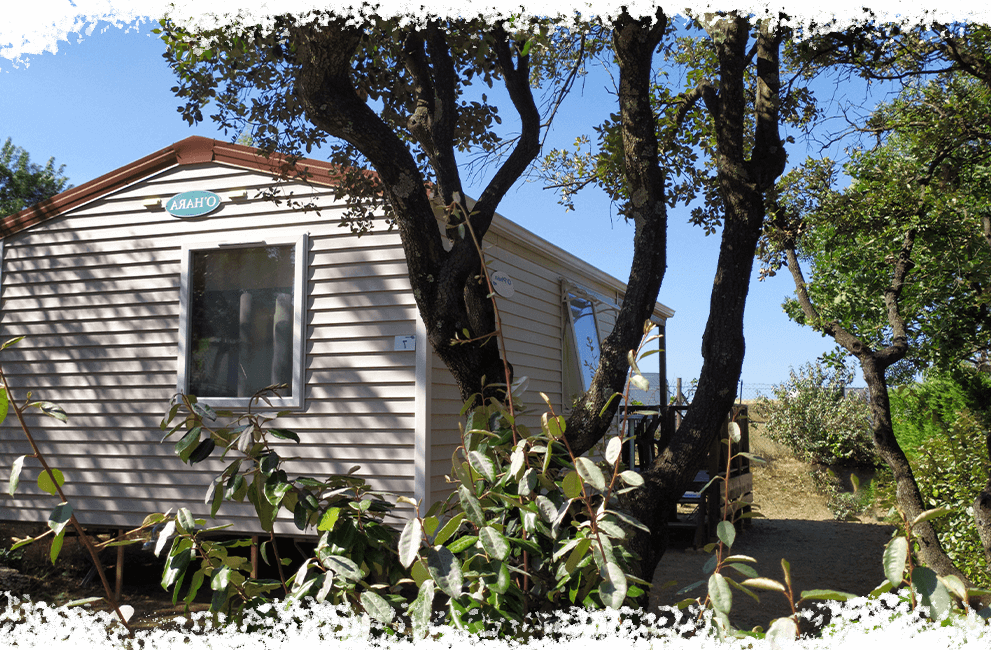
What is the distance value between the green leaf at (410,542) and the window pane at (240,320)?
4.23 m

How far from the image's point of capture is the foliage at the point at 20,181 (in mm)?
19031

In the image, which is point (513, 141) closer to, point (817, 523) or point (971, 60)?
point (971, 60)

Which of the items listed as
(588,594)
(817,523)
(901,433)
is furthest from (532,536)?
(901,433)

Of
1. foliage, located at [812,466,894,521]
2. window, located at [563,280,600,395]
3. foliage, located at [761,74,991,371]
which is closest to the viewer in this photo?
foliage, located at [761,74,991,371]

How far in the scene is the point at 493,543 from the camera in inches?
63.7

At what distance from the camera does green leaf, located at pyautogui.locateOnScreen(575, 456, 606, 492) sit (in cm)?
152

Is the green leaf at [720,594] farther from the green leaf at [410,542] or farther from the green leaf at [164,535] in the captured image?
the green leaf at [164,535]

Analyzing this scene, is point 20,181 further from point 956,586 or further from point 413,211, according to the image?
point 956,586

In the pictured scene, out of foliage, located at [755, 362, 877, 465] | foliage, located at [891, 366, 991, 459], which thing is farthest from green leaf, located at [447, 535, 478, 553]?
foliage, located at [755, 362, 877, 465]

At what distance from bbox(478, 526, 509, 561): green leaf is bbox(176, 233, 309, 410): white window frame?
4.02m

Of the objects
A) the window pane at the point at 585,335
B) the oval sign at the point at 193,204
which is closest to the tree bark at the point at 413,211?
the oval sign at the point at 193,204

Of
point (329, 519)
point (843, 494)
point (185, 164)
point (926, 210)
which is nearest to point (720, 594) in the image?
point (329, 519)

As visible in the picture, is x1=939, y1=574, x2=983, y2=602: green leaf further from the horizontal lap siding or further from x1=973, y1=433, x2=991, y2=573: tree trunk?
the horizontal lap siding

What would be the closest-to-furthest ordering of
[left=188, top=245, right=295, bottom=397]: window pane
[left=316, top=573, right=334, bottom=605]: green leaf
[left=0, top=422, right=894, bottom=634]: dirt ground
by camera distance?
[left=316, top=573, right=334, bottom=605]: green leaf, [left=0, top=422, right=894, bottom=634]: dirt ground, [left=188, top=245, right=295, bottom=397]: window pane
